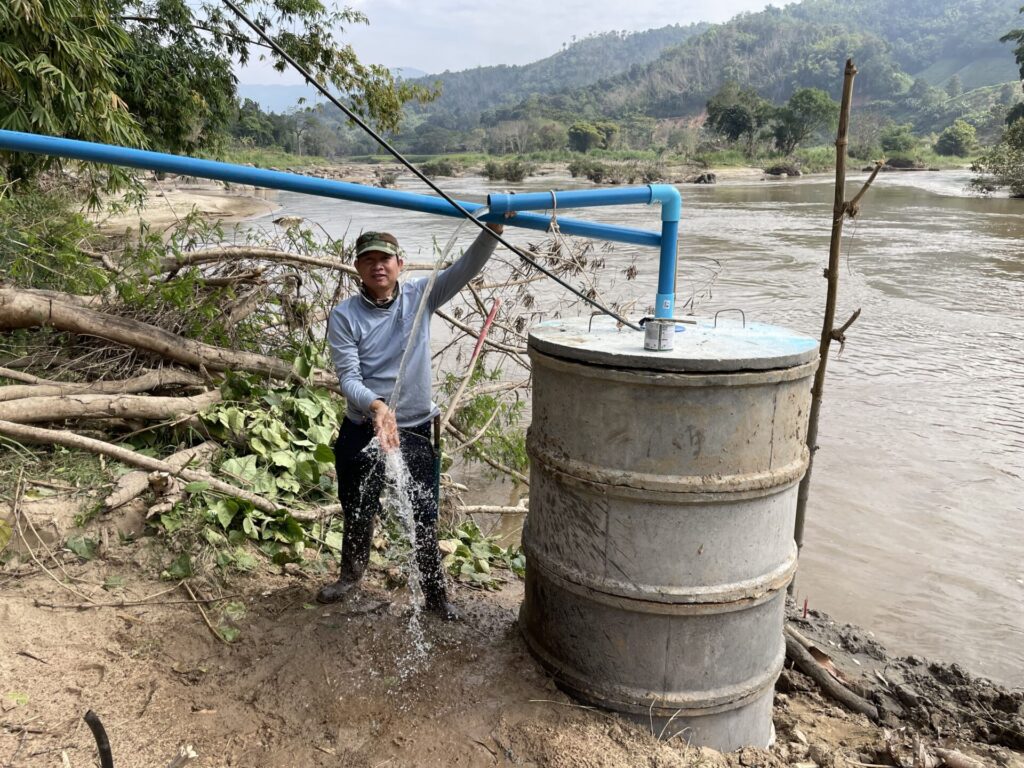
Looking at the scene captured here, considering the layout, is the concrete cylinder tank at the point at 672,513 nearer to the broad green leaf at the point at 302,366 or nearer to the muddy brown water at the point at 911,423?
the muddy brown water at the point at 911,423

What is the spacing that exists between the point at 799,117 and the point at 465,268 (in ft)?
246

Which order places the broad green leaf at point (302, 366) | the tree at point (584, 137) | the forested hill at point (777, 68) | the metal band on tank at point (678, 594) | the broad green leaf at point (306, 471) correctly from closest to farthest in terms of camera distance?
the metal band on tank at point (678, 594) < the broad green leaf at point (306, 471) < the broad green leaf at point (302, 366) < the tree at point (584, 137) < the forested hill at point (777, 68)

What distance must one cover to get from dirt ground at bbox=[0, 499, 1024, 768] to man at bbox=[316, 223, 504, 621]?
0.53 m

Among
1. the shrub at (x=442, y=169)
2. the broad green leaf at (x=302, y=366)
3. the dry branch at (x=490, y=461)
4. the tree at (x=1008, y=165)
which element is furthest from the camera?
the shrub at (x=442, y=169)

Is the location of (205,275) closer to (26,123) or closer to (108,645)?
(26,123)

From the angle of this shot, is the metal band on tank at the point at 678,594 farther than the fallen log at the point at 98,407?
No

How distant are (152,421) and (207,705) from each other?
2026mm

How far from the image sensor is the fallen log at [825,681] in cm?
322

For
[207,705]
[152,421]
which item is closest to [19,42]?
[152,421]

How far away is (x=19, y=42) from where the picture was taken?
19.4 ft

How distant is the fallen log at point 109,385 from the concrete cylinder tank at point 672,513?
277cm

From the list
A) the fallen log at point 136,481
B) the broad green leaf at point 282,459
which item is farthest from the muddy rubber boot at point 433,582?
the fallen log at point 136,481

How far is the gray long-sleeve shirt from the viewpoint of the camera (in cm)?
309

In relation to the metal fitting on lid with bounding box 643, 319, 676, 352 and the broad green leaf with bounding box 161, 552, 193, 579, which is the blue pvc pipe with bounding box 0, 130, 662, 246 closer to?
the metal fitting on lid with bounding box 643, 319, 676, 352
